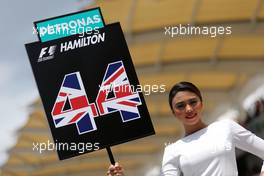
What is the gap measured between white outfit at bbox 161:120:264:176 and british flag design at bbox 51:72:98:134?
0.92 meters

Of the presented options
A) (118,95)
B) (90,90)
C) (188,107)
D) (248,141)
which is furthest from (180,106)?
(90,90)

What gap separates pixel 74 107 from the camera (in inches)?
170

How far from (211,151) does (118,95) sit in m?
1.07

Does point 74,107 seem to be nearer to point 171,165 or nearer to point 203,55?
point 171,165

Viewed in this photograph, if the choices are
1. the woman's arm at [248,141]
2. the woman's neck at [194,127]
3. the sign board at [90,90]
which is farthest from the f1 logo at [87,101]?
the woman's arm at [248,141]

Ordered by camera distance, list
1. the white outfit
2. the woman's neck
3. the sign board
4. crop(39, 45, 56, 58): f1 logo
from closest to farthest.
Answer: the white outfit → the woman's neck → the sign board → crop(39, 45, 56, 58): f1 logo

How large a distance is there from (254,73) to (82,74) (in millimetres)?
16782

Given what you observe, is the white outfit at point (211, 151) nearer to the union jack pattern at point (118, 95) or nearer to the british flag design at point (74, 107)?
the union jack pattern at point (118, 95)

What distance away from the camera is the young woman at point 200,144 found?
3.39 meters

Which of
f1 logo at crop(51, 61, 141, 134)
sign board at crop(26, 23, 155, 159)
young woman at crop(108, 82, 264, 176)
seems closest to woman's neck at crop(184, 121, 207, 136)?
young woman at crop(108, 82, 264, 176)

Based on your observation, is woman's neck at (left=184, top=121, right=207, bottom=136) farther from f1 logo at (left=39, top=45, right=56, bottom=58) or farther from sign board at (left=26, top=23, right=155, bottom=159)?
f1 logo at (left=39, top=45, right=56, bottom=58)

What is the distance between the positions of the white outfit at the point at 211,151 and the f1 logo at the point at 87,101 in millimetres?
812

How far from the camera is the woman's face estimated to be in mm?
3453

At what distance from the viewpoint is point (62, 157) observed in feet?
13.8
